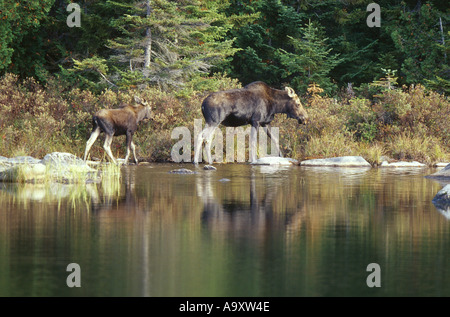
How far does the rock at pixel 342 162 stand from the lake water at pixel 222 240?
7702 millimetres

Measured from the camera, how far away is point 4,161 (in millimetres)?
20391

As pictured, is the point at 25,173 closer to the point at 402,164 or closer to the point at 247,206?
the point at 247,206

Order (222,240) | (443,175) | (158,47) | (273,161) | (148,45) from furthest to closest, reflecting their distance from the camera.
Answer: (158,47), (148,45), (273,161), (443,175), (222,240)

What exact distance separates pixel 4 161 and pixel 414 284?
50.2 feet

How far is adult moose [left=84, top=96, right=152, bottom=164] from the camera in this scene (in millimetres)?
22688

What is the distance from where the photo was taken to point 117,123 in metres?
23.1

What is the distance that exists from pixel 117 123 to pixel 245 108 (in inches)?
159

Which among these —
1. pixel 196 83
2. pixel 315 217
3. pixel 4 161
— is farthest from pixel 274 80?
pixel 315 217

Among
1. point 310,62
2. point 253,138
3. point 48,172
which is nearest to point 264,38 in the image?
point 310,62

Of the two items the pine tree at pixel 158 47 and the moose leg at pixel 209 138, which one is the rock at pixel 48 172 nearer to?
the moose leg at pixel 209 138

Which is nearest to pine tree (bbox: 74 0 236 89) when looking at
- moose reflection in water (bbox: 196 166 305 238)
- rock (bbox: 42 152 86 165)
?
rock (bbox: 42 152 86 165)
